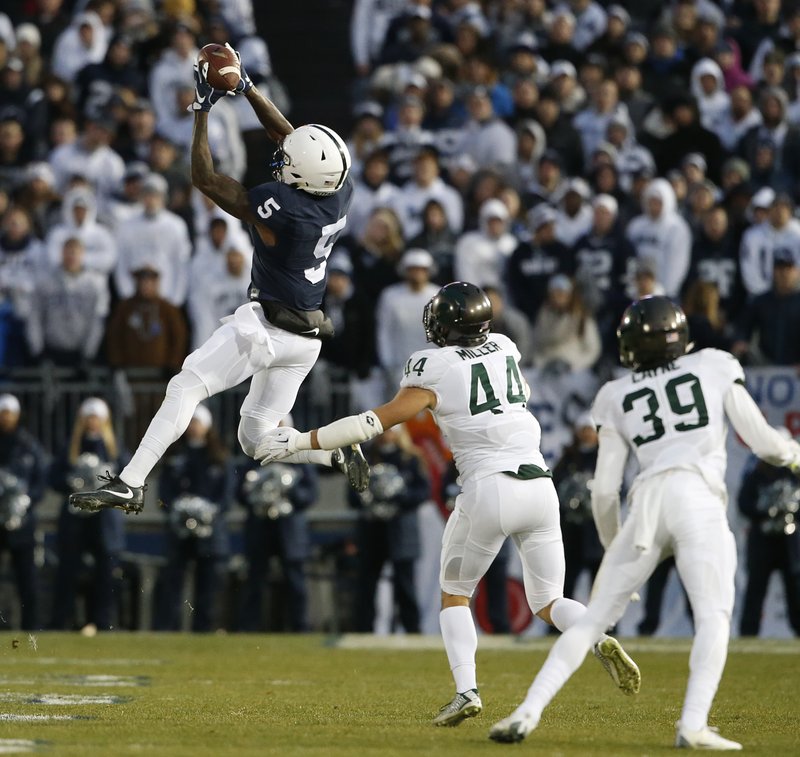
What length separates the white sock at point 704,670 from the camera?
6703 mm

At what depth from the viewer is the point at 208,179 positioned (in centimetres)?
829

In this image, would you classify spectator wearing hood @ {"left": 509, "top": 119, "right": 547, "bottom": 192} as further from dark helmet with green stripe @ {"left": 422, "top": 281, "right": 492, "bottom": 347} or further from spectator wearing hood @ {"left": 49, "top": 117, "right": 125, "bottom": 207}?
dark helmet with green stripe @ {"left": 422, "top": 281, "right": 492, "bottom": 347}

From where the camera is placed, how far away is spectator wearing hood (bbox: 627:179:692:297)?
1475 centimetres

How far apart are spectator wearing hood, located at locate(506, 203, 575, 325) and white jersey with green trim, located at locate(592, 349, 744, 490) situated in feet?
24.8

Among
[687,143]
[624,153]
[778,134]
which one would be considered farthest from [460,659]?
[687,143]

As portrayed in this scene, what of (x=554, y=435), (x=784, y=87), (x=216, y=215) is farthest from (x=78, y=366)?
(x=784, y=87)

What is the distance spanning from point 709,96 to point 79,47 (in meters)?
6.58

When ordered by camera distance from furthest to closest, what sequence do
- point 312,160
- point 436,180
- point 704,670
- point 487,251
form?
1. point 436,180
2. point 487,251
3. point 312,160
4. point 704,670

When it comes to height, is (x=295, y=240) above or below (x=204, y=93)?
below

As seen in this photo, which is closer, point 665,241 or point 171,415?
point 171,415

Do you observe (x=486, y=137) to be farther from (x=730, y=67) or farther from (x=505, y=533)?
(x=505, y=533)

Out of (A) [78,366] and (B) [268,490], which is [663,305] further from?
(A) [78,366]

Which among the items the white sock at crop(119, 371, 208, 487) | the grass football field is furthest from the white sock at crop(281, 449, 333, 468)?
the grass football field

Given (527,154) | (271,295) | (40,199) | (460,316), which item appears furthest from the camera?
(527,154)
